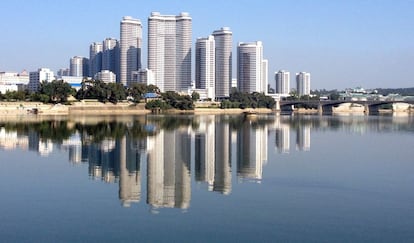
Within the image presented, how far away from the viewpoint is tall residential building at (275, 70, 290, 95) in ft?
406

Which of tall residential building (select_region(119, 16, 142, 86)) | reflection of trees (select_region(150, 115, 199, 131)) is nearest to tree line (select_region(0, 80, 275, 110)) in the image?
reflection of trees (select_region(150, 115, 199, 131))

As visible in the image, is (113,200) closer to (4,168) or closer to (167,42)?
(4,168)

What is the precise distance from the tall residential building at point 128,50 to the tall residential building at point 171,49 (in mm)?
6610

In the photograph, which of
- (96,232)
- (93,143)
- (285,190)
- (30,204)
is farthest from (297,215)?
(93,143)

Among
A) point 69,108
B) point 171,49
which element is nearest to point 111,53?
point 171,49

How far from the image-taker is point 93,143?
65.6 ft

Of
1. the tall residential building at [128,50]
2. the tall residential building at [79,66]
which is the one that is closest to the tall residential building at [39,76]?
the tall residential building at [128,50]

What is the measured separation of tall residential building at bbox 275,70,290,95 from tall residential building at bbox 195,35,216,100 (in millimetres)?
37340

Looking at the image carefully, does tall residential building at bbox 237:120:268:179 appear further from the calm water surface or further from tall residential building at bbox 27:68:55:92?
tall residential building at bbox 27:68:55:92

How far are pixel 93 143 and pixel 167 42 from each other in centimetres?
7272

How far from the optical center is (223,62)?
303 feet

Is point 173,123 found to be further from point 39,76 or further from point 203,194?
point 39,76

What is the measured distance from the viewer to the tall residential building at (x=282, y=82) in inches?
4867

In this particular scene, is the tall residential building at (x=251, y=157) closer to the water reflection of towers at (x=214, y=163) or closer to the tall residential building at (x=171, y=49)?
the water reflection of towers at (x=214, y=163)
